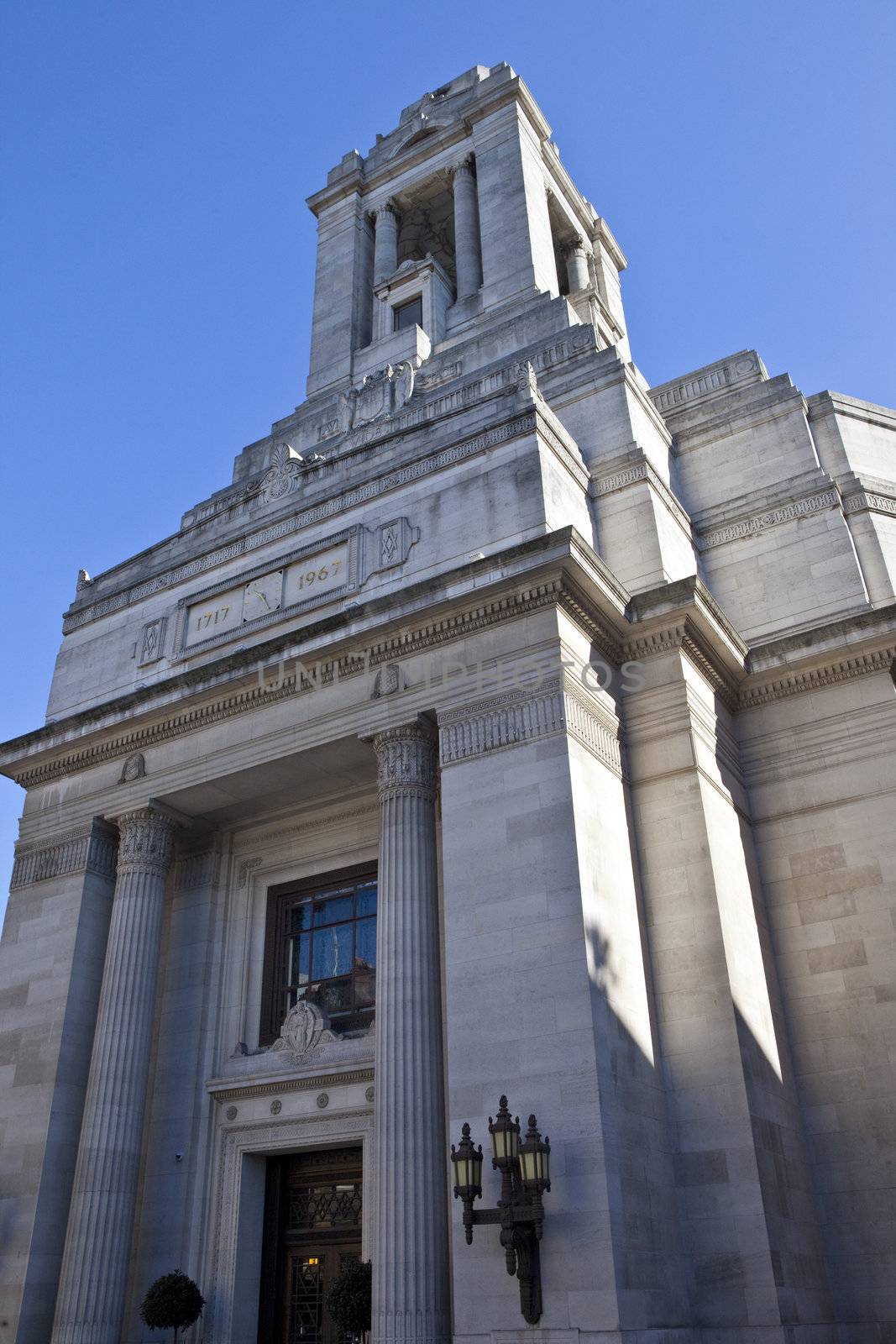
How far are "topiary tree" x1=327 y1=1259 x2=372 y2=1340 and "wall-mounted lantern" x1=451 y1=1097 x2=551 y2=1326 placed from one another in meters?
2.71

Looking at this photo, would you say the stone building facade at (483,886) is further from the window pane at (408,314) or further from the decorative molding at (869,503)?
the window pane at (408,314)

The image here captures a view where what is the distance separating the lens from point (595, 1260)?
13.9m

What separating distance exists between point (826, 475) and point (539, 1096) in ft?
50.5

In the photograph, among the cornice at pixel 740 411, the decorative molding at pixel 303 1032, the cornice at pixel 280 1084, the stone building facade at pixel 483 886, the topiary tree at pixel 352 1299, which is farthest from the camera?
the cornice at pixel 740 411

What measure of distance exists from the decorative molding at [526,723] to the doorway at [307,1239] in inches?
290

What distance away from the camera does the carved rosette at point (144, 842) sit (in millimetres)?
21797

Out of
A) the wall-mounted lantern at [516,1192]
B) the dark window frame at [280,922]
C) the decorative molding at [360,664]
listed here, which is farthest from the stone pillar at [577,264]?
the wall-mounted lantern at [516,1192]

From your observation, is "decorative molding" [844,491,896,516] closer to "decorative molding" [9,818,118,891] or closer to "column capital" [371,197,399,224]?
"decorative molding" [9,818,118,891]

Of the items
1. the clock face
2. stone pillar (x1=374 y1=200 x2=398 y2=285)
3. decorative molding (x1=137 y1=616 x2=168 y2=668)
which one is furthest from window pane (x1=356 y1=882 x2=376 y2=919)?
stone pillar (x1=374 y1=200 x2=398 y2=285)

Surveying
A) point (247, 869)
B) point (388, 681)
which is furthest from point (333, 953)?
point (388, 681)

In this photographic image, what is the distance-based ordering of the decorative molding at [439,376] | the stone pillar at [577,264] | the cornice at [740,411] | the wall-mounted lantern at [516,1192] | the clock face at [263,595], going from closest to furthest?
the wall-mounted lantern at [516,1192]
the clock face at [263,595]
the cornice at [740,411]
the decorative molding at [439,376]
the stone pillar at [577,264]

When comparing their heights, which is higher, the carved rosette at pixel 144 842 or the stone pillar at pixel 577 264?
the stone pillar at pixel 577 264

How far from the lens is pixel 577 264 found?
135 feet

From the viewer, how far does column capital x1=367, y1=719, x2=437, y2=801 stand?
62.2 ft
